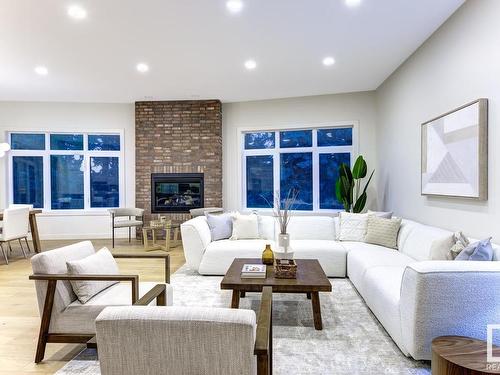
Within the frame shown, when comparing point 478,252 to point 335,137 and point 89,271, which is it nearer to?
point 89,271

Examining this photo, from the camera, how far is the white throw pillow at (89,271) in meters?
2.19

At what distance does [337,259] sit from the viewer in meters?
3.91

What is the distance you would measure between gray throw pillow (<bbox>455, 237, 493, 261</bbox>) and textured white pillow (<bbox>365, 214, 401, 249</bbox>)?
153 centimetres

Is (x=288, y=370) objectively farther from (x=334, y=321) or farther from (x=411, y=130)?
(x=411, y=130)

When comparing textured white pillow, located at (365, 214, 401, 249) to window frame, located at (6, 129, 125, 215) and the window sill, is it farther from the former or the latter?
the window sill

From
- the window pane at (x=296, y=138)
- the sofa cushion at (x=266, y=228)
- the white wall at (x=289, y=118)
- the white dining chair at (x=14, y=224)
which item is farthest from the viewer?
the window pane at (x=296, y=138)

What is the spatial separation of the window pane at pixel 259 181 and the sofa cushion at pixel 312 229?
2124mm

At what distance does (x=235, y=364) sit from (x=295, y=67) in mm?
4395

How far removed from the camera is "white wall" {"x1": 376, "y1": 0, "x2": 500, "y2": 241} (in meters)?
2.67

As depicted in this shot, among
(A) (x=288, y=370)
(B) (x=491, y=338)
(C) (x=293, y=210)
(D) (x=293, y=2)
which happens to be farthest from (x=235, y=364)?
(C) (x=293, y=210)

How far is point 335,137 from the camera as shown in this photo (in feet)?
21.0

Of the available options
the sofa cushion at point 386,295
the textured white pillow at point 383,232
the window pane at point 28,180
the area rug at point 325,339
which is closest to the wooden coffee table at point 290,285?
the area rug at point 325,339

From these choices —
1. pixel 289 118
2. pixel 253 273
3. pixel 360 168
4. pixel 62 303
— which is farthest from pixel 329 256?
pixel 289 118

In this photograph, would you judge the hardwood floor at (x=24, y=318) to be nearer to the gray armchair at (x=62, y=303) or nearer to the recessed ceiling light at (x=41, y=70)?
the gray armchair at (x=62, y=303)
